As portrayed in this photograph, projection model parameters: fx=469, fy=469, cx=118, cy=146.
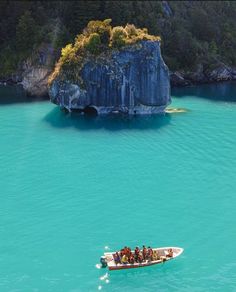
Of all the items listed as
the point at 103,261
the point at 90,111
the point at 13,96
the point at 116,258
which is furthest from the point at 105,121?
the point at 103,261

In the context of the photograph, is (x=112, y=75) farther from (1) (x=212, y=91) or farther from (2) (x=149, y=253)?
(2) (x=149, y=253)

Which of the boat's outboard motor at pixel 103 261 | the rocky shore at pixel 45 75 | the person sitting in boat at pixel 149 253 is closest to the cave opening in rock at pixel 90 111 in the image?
the rocky shore at pixel 45 75

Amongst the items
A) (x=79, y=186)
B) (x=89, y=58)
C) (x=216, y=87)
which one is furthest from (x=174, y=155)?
(x=216, y=87)

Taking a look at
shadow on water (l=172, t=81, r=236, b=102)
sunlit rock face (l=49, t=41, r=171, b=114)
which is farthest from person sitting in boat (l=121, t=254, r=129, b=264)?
shadow on water (l=172, t=81, r=236, b=102)

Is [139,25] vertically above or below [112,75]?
above

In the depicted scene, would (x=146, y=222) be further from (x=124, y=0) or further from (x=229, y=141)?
(x=124, y=0)

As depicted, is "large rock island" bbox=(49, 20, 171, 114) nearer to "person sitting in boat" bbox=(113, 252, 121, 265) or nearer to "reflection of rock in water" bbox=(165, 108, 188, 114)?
"reflection of rock in water" bbox=(165, 108, 188, 114)
